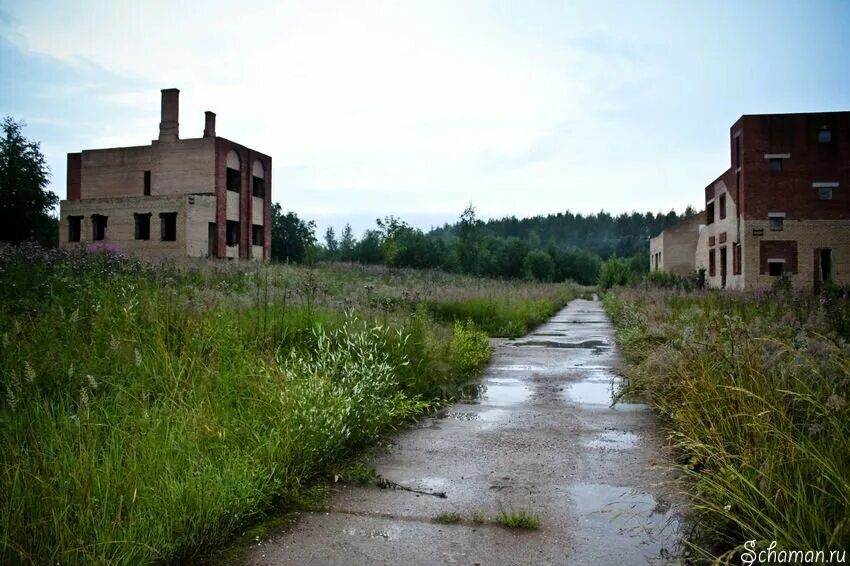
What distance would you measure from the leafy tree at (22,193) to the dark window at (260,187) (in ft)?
50.0

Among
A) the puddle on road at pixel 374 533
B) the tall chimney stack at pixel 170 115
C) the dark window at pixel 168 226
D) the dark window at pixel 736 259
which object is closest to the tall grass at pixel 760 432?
the puddle on road at pixel 374 533

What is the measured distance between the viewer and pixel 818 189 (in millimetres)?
29453

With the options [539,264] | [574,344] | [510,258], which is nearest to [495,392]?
[574,344]

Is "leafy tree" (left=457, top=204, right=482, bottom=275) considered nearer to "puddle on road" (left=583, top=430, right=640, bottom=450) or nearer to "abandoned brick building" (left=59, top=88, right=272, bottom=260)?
"abandoned brick building" (left=59, top=88, right=272, bottom=260)

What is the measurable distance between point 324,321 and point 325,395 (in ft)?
7.09

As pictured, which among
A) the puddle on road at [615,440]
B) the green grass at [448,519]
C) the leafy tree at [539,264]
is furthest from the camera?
the leafy tree at [539,264]

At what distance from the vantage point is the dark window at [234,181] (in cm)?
3722

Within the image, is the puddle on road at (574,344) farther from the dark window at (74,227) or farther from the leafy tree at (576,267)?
the leafy tree at (576,267)

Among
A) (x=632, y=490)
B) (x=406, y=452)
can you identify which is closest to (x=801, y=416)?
(x=632, y=490)

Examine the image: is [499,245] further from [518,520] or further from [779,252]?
[518,520]

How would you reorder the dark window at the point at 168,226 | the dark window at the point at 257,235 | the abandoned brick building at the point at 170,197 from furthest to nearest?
the dark window at the point at 257,235 → the dark window at the point at 168,226 → the abandoned brick building at the point at 170,197

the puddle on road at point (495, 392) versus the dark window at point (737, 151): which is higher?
the dark window at point (737, 151)

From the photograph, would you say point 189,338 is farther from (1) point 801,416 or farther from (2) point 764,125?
(2) point 764,125

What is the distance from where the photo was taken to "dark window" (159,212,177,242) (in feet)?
110
